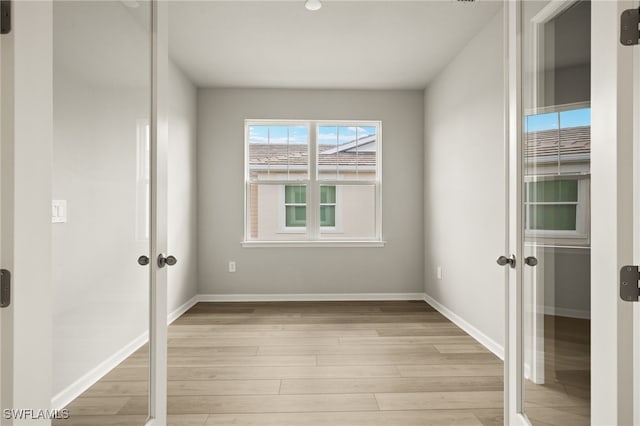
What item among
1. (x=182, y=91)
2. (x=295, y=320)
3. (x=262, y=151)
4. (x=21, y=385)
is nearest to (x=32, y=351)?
(x=21, y=385)

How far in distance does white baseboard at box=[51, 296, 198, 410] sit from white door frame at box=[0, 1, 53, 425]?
0.63ft

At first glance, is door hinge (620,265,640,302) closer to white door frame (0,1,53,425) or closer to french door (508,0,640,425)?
french door (508,0,640,425)

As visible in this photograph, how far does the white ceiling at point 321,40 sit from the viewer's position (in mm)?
2949

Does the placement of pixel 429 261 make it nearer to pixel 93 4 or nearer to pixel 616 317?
pixel 616 317

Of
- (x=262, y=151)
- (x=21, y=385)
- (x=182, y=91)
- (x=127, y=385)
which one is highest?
(x=182, y=91)

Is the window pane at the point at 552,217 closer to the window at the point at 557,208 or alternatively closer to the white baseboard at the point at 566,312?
the window at the point at 557,208

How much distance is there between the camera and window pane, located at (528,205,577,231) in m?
1.39

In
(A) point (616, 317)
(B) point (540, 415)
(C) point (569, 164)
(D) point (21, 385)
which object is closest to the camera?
(D) point (21, 385)

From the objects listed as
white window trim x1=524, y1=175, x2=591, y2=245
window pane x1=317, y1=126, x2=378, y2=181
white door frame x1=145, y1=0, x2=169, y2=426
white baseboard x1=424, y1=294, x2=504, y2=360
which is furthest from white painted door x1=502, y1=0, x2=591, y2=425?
window pane x1=317, y1=126, x2=378, y2=181

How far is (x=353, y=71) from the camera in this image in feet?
13.7

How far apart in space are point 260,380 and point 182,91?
10.3ft

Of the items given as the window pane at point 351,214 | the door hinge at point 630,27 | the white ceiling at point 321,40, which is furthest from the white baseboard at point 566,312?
the window pane at point 351,214

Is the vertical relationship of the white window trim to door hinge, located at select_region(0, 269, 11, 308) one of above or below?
above

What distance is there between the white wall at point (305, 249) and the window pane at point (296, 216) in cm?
35
